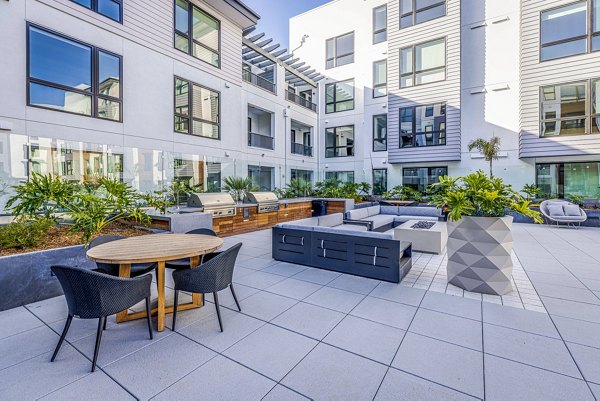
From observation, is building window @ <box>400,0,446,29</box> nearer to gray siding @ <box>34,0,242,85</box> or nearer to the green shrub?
gray siding @ <box>34,0,242,85</box>

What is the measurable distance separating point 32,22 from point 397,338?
8665 millimetres

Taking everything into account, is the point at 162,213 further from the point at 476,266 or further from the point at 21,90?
the point at 476,266

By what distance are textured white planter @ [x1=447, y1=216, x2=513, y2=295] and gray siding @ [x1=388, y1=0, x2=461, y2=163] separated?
27.6 feet

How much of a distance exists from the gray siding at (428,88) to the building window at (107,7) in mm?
9630

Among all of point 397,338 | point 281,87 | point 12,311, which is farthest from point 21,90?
point 281,87

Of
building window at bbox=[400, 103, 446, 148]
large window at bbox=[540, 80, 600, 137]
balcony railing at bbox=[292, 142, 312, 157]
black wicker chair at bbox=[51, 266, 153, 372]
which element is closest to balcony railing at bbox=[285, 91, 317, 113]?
balcony railing at bbox=[292, 142, 312, 157]

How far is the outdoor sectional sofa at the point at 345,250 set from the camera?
378 cm

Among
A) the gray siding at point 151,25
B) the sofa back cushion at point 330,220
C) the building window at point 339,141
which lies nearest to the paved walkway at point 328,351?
the sofa back cushion at point 330,220

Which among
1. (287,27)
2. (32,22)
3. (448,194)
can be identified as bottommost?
(448,194)

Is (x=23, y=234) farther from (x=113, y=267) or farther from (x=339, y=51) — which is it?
(x=339, y=51)

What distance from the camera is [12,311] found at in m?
2.95

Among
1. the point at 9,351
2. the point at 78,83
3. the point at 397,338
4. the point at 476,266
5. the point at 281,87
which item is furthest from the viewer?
the point at 281,87

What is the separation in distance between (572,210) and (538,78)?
4.53 metres

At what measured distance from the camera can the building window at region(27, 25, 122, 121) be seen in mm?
5906
